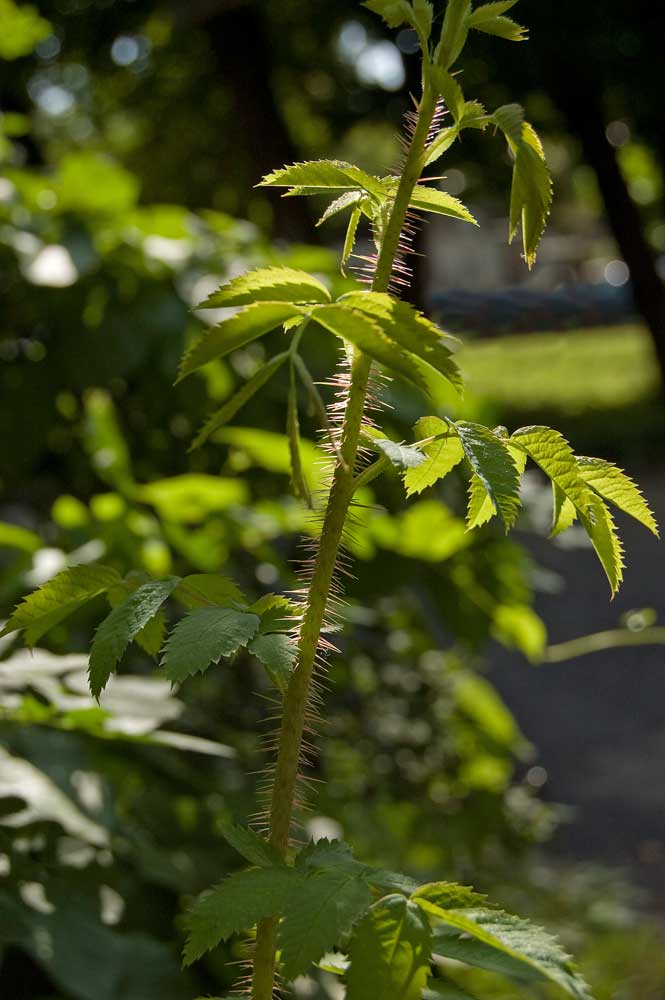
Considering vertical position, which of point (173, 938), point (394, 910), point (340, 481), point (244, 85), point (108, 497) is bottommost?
point (173, 938)

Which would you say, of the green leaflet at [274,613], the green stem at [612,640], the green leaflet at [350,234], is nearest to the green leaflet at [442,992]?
the green leaflet at [274,613]

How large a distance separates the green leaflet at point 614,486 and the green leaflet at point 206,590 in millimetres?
129

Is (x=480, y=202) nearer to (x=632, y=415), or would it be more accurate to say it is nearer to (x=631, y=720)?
(x=632, y=415)

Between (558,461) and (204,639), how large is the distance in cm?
12

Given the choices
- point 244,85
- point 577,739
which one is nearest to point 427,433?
point 577,739

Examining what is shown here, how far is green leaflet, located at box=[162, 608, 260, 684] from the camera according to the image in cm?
34

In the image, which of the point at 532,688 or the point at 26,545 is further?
the point at 532,688

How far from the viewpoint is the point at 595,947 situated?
2.71 meters

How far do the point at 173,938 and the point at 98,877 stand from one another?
0.59ft

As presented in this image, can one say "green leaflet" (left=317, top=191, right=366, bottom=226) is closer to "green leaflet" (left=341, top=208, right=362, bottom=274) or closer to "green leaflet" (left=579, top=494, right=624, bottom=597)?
"green leaflet" (left=341, top=208, right=362, bottom=274)

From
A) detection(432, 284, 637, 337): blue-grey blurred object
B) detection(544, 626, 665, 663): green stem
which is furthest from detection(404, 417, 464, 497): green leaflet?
detection(432, 284, 637, 337): blue-grey blurred object

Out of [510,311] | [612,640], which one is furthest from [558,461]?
[510,311]

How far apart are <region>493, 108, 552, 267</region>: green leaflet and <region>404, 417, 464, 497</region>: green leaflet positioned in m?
0.07

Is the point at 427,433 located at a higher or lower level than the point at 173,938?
higher
